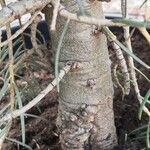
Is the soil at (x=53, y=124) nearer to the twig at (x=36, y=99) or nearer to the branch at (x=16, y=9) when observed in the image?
the twig at (x=36, y=99)

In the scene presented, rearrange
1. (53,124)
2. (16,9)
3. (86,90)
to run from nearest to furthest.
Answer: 1. (16,9)
2. (86,90)
3. (53,124)

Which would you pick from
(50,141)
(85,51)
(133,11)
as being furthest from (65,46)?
(133,11)

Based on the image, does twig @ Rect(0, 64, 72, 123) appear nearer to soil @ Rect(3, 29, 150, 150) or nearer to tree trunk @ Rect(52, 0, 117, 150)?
tree trunk @ Rect(52, 0, 117, 150)

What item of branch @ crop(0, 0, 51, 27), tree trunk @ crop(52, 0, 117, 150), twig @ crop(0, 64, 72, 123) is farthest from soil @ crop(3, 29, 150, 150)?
branch @ crop(0, 0, 51, 27)

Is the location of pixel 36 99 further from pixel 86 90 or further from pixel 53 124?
pixel 53 124

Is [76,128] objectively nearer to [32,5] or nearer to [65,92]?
[65,92]

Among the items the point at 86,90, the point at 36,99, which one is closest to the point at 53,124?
the point at 86,90
